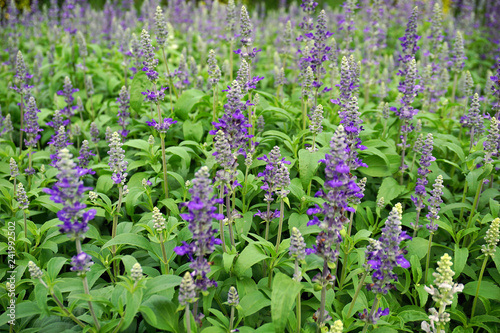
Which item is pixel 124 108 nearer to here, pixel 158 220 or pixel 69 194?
pixel 158 220

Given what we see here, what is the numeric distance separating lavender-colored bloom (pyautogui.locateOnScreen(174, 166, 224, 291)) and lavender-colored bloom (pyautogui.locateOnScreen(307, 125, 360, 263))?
0.89 meters

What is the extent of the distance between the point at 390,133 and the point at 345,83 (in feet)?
7.00

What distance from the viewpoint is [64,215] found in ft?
10.9

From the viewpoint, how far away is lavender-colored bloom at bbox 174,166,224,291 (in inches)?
127

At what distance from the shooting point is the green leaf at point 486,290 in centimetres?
505

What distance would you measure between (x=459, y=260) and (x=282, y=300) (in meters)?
2.82

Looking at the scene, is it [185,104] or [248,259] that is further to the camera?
[185,104]

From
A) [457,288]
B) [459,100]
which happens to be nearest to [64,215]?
[457,288]

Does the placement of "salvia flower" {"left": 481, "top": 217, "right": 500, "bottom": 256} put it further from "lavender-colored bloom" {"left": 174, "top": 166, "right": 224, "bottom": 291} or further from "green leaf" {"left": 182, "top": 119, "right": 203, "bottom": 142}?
"green leaf" {"left": 182, "top": 119, "right": 203, "bottom": 142}

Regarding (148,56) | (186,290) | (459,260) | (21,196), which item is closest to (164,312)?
(186,290)

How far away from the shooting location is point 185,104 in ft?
23.7

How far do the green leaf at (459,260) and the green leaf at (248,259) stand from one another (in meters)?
2.56

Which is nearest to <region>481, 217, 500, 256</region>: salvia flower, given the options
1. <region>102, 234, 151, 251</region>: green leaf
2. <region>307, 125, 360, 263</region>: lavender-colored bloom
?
<region>307, 125, 360, 263</region>: lavender-colored bloom

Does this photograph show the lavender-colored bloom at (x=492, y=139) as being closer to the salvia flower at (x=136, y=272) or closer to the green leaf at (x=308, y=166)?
the green leaf at (x=308, y=166)
